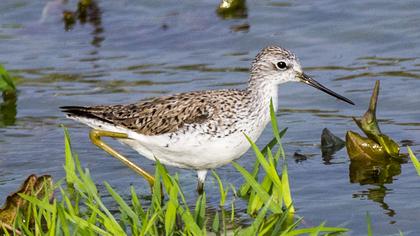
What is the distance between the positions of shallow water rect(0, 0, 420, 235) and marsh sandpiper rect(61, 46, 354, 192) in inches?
17.2

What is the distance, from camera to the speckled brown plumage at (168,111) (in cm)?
868

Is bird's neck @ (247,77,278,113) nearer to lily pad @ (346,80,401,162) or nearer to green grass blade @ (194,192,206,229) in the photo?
lily pad @ (346,80,401,162)

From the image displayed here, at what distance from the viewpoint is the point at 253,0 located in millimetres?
15336

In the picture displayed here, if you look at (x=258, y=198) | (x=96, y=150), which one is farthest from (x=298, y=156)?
(x=258, y=198)

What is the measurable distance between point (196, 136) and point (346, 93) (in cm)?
353

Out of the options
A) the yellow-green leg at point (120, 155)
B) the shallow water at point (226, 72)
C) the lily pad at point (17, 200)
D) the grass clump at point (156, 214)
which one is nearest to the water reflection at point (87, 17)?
the shallow water at point (226, 72)

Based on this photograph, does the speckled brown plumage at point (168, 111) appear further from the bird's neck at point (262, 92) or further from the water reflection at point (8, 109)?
the water reflection at point (8, 109)

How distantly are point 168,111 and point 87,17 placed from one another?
674cm

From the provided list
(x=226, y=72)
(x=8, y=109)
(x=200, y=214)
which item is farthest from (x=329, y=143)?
(x=8, y=109)

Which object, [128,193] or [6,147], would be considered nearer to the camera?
[128,193]

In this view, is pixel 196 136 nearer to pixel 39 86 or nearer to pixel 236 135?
pixel 236 135

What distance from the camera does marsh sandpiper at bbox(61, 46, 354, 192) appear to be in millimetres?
8578

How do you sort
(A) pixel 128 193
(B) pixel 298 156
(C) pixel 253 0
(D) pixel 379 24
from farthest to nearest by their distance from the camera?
(C) pixel 253 0 → (D) pixel 379 24 → (B) pixel 298 156 → (A) pixel 128 193

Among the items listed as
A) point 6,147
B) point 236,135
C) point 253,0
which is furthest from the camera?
point 253,0
